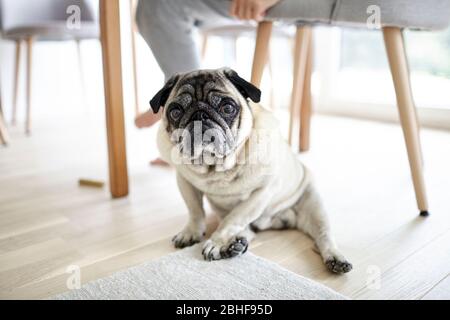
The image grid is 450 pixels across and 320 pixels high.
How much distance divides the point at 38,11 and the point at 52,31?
460 millimetres

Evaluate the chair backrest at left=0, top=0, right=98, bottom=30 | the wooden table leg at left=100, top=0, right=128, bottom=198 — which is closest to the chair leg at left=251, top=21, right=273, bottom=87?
the wooden table leg at left=100, top=0, right=128, bottom=198

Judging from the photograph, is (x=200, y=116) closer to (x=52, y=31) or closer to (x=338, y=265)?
(x=338, y=265)

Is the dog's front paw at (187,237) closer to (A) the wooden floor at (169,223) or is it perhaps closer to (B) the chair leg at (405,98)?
(A) the wooden floor at (169,223)

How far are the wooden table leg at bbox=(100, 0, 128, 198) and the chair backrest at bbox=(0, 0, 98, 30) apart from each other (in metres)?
1.39

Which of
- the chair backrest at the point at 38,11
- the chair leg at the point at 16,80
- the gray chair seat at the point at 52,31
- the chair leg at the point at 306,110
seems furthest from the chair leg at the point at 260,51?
the chair leg at the point at 16,80

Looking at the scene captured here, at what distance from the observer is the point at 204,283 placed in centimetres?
81

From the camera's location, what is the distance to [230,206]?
3.42 feet

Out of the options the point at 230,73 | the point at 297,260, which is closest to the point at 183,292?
the point at 297,260

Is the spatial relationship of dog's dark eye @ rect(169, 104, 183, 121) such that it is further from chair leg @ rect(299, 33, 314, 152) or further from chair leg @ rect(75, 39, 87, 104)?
chair leg @ rect(75, 39, 87, 104)

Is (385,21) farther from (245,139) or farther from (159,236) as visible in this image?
(159,236)

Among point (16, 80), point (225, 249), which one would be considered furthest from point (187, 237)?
point (16, 80)

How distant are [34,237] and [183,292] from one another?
0.50 meters

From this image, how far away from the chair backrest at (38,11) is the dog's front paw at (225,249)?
202cm

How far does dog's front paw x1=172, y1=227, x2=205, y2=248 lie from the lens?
0.99 metres
